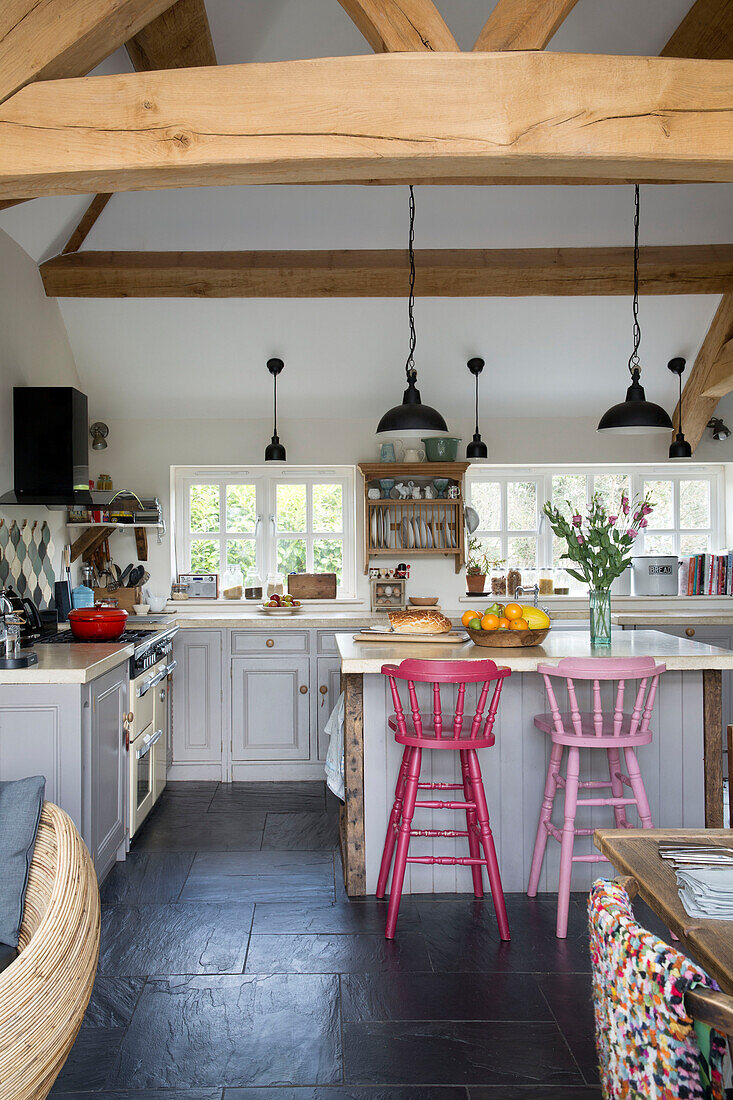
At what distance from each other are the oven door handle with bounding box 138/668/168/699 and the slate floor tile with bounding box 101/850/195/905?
0.73 m

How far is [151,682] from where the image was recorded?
14.1ft

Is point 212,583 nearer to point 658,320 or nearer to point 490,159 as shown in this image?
point 658,320

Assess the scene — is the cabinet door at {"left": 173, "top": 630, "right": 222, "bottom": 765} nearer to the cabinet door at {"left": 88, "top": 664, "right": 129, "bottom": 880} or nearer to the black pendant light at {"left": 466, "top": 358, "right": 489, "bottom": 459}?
the cabinet door at {"left": 88, "top": 664, "right": 129, "bottom": 880}

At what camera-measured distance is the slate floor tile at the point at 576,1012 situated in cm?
227

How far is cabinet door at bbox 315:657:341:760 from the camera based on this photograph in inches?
203

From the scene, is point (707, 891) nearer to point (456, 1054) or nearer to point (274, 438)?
point (456, 1054)

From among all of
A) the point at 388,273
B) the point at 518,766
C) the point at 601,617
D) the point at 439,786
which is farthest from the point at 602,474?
A: the point at 439,786

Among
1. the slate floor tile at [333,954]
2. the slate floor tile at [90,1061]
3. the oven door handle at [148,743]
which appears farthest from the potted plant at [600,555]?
the slate floor tile at [90,1061]

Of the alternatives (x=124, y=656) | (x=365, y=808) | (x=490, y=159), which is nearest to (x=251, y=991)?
(x=365, y=808)

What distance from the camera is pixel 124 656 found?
3.72m

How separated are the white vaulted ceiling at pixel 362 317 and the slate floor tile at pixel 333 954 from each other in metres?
3.75

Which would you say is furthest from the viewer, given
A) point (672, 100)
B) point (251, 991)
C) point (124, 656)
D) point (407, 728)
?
point (124, 656)

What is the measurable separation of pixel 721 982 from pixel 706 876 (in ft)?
1.17

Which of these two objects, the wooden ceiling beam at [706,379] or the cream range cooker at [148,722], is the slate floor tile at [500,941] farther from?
the wooden ceiling beam at [706,379]
